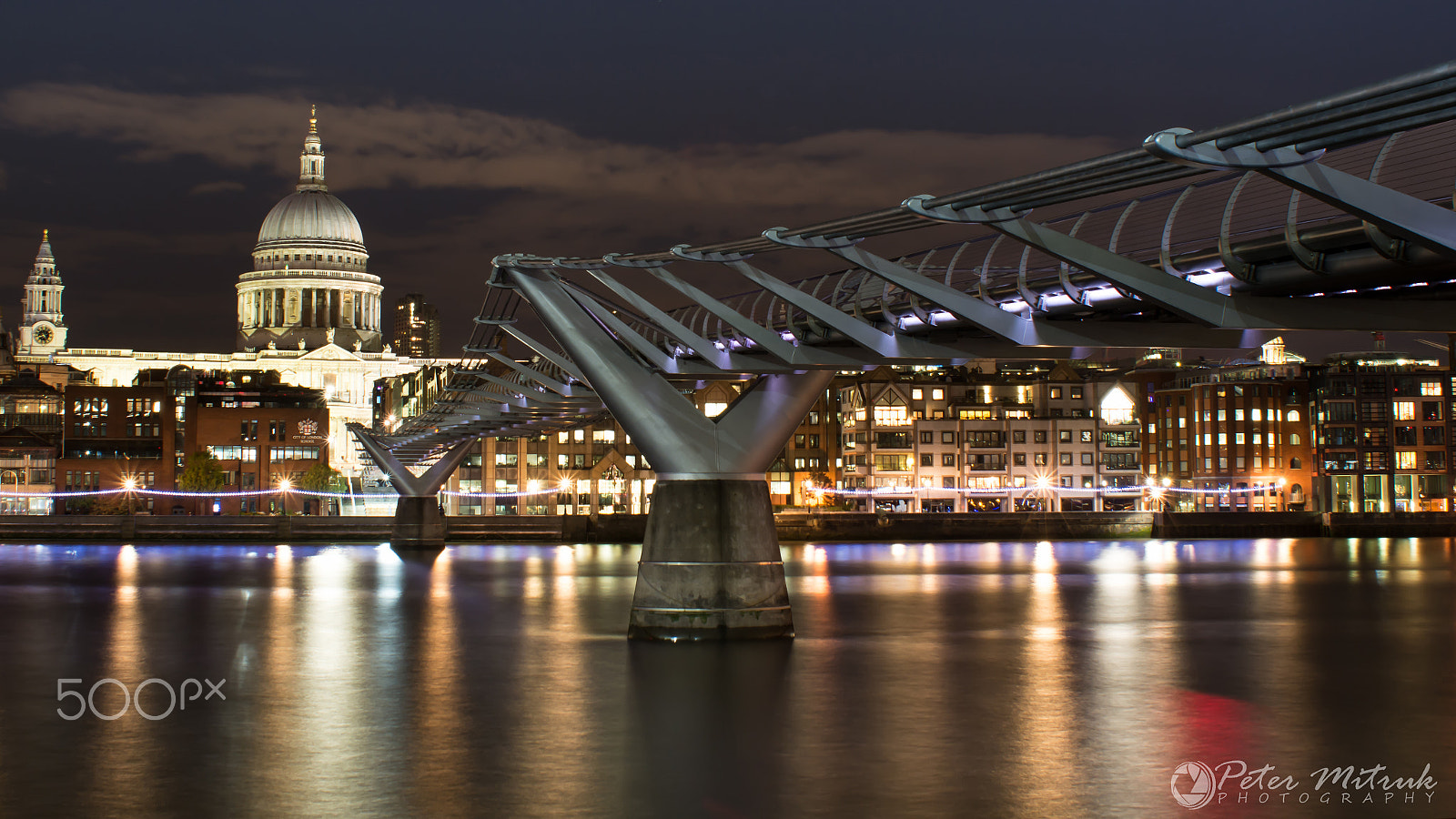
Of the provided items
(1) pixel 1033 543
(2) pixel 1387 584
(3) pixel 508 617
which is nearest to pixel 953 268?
(3) pixel 508 617

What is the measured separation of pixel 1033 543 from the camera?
107125mm

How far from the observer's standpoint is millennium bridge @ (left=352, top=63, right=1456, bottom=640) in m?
17.0

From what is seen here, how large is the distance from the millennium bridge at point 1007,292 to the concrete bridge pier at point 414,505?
45.5m

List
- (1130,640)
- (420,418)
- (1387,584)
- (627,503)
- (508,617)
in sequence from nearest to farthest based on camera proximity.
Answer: (1130,640) → (508,617) → (1387,584) → (420,418) → (627,503)

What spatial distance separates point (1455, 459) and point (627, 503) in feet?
222

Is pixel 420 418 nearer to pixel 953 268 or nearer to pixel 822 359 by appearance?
pixel 822 359

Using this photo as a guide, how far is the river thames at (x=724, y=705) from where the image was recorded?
21.4 meters

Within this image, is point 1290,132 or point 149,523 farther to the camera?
point 149,523

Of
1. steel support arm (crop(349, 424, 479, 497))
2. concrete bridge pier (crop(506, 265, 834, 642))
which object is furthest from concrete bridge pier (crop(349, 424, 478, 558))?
concrete bridge pier (crop(506, 265, 834, 642))

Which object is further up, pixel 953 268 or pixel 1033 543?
pixel 953 268

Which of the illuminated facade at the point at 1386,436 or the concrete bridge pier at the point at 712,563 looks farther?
the illuminated facade at the point at 1386,436

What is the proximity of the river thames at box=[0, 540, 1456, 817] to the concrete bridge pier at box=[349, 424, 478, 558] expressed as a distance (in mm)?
30710

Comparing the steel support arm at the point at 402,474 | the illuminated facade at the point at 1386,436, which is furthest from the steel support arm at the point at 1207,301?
the illuminated facade at the point at 1386,436

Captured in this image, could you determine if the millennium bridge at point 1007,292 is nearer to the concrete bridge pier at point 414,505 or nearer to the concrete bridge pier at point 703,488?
the concrete bridge pier at point 703,488
